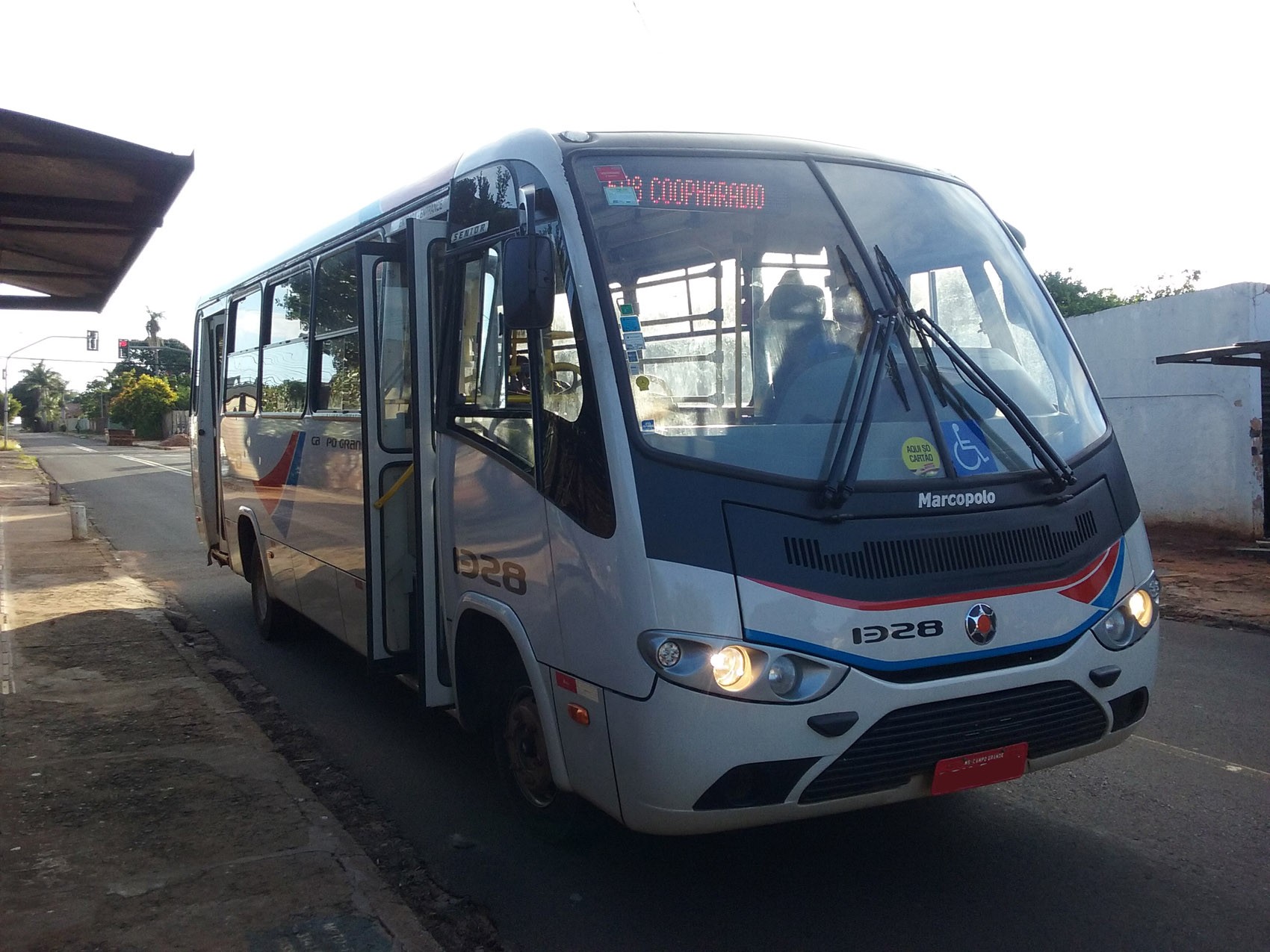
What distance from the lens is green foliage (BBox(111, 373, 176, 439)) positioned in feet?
253

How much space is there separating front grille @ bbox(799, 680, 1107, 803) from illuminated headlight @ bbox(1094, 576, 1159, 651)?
24 cm

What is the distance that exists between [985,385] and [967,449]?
294 mm

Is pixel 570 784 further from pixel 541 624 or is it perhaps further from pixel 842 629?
pixel 842 629

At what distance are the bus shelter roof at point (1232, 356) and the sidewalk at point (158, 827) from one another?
9.59 m

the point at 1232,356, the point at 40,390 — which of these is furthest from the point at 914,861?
the point at 40,390

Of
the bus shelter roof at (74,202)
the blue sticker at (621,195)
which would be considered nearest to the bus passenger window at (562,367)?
the blue sticker at (621,195)

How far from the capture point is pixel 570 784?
410 cm

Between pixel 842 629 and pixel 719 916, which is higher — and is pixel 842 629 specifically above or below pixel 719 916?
above

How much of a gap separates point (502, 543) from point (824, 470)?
54.0 inches

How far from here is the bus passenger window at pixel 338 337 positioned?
6200 mm

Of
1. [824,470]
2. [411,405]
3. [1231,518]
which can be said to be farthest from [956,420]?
[1231,518]

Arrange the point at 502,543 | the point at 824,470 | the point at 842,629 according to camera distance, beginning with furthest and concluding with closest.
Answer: the point at 502,543
the point at 824,470
the point at 842,629

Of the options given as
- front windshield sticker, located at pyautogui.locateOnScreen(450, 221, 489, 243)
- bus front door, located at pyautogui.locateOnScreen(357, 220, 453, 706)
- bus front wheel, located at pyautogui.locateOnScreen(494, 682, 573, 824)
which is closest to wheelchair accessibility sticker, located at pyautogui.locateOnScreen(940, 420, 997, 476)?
bus front wheel, located at pyautogui.locateOnScreen(494, 682, 573, 824)

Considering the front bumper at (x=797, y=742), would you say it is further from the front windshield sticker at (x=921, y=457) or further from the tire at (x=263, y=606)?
the tire at (x=263, y=606)
